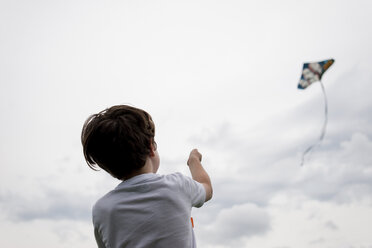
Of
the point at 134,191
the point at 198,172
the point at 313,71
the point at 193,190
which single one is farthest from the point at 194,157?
the point at 313,71

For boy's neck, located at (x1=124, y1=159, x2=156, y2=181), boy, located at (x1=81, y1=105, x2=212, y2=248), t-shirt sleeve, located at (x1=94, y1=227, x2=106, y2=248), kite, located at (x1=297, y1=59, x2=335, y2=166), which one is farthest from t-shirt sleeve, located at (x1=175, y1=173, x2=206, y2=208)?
kite, located at (x1=297, y1=59, x2=335, y2=166)

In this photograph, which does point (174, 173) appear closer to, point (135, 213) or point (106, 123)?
point (135, 213)

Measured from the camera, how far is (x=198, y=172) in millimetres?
2369

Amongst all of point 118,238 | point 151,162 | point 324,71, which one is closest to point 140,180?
point 151,162

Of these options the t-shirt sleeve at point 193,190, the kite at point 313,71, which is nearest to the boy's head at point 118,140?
the t-shirt sleeve at point 193,190

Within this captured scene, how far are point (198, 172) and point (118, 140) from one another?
56 cm

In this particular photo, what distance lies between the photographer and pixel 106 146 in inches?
83.2

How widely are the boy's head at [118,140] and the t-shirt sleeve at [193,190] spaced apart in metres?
0.25

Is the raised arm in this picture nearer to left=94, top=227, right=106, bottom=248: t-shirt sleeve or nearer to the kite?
left=94, top=227, right=106, bottom=248: t-shirt sleeve

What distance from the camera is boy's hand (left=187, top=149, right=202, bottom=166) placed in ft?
7.89

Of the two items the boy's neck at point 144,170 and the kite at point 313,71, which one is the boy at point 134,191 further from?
the kite at point 313,71

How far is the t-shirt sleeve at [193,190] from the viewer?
2.12m

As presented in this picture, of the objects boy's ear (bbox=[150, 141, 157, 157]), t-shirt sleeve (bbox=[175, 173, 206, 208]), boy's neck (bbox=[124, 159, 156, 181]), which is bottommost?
t-shirt sleeve (bbox=[175, 173, 206, 208])

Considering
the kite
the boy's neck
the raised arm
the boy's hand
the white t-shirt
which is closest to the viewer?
the white t-shirt
